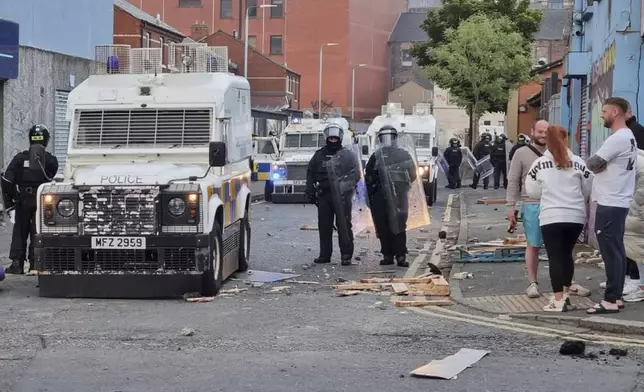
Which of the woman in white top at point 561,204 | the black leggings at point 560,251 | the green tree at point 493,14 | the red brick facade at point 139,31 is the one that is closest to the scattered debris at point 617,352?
the woman in white top at point 561,204

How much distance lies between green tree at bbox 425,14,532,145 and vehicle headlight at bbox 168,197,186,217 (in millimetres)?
38357

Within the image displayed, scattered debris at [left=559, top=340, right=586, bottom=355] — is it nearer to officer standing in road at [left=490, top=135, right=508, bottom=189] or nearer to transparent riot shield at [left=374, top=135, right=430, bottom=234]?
transparent riot shield at [left=374, top=135, right=430, bottom=234]

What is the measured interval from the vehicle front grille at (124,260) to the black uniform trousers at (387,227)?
4.25 metres

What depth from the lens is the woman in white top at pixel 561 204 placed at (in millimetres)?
9703

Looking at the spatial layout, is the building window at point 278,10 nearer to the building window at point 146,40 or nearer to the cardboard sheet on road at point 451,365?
the building window at point 146,40

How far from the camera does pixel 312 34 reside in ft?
286

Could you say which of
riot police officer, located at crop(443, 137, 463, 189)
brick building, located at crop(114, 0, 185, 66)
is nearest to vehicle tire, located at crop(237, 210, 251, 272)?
riot police officer, located at crop(443, 137, 463, 189)

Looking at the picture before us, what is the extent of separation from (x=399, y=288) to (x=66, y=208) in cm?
377

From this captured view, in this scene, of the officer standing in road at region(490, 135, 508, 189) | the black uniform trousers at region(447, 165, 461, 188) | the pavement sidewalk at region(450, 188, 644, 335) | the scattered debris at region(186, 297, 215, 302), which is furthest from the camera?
the black uniform trousers at region(447, 165, 461, 188)

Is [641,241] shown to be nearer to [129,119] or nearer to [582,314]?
[582,314]

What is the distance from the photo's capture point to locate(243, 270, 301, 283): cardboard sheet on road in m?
12.6

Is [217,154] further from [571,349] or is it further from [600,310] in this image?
[571,349]

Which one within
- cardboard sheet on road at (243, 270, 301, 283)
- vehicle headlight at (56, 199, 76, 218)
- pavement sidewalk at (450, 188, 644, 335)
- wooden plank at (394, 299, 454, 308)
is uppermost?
vehicle headlight at (56, 199, 76, 218)

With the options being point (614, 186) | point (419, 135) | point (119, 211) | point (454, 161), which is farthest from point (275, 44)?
point (614, 186)
